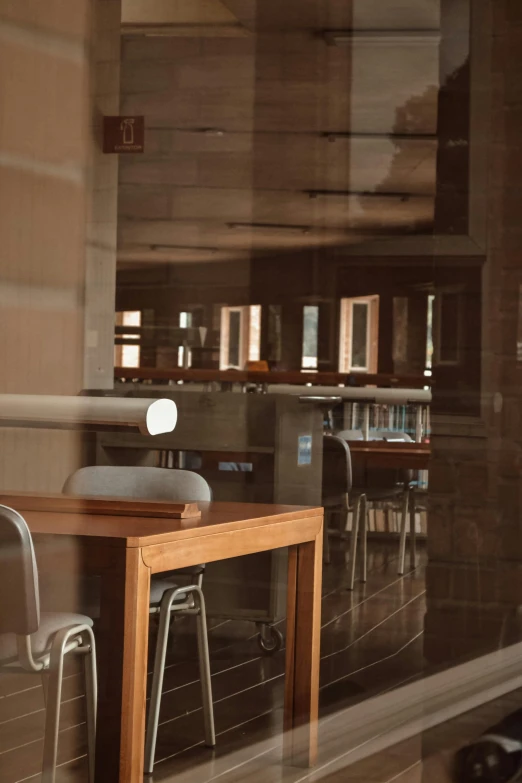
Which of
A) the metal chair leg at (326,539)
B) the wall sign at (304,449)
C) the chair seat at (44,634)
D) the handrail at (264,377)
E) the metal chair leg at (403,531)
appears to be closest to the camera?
the chair seat at (44,634)

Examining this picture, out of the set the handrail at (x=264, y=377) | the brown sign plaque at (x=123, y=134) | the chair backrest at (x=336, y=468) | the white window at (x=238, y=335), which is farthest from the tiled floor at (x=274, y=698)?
the brown sign plaque at (x=123, y=134)

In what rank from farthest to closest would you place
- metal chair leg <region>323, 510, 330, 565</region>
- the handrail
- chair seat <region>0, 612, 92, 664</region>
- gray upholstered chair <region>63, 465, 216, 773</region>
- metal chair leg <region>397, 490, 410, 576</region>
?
metal chair leg <region>397, 490, 410, 576</region>, metal chair leg <region>323, 510, 330, 565</region>, the handrail, gray upholstered chair <region>63, 465, 216, 773</region>, chair seat <region>0, 612, 92, 664</region>

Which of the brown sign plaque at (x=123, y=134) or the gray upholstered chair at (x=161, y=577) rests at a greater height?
the brown sign plaque at (x=123, y=134)

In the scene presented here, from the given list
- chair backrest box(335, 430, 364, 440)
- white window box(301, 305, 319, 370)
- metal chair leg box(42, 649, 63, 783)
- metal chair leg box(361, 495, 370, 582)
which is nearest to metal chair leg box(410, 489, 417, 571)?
metal chair leg box(361, 495, 370, 582)

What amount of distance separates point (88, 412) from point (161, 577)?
272 mm

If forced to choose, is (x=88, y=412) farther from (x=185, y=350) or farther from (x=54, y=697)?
(x=54, y=697)

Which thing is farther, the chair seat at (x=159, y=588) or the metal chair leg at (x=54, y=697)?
the chair seat at (x=159, y=588)

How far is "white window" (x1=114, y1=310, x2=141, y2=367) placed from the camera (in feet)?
5.24

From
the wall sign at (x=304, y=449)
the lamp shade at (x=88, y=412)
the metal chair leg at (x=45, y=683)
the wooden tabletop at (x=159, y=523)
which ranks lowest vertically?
the metal chair leg at (x=45, y=683)

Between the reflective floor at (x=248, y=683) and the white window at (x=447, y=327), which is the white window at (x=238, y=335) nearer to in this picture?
the reflective floor at (x=248, y=683)

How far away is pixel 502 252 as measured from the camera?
247cm

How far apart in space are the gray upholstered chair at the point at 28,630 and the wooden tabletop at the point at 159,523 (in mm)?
34

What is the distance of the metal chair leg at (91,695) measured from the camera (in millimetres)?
1491

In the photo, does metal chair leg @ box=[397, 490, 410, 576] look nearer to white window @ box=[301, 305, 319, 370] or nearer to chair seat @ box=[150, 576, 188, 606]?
white window @ box=[301, 305, 319, 370]
